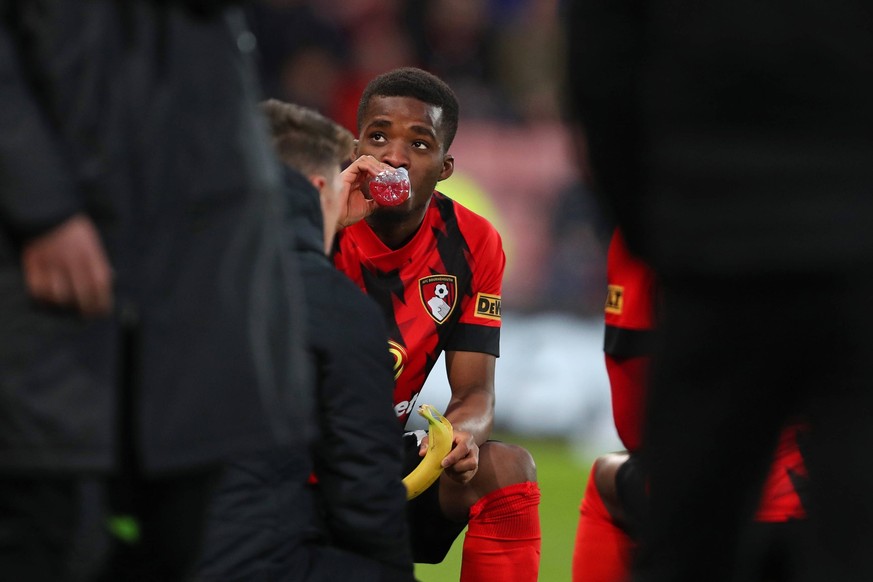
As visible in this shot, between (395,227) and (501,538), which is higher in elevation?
(395,227)

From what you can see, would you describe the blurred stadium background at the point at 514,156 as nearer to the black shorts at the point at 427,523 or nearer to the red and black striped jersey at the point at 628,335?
the black shorts at the point at 427,523

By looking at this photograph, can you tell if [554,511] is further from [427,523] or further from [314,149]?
[314,149]

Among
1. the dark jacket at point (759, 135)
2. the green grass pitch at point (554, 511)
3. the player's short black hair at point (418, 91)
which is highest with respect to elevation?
the player's short black hair at point (418, 91)

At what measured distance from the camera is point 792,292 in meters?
1.85

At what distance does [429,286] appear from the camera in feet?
13.9

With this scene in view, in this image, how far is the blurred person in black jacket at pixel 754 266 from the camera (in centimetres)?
183

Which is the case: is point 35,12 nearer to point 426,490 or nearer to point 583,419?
point 426,490

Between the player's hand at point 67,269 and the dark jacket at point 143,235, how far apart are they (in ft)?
0.07

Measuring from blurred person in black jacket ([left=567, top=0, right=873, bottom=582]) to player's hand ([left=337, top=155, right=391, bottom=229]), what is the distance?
195cm

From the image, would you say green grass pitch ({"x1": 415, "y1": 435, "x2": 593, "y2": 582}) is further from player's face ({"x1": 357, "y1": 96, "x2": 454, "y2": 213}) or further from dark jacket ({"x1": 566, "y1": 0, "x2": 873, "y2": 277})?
dark jacket ({"x1": 566, "y1": 0, "x2": 873, "y2": 277})

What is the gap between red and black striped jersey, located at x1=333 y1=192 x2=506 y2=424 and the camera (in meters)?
4.18

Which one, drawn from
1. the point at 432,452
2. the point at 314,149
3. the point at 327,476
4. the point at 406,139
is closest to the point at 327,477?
the point at 327,476

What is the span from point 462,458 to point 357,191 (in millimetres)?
875

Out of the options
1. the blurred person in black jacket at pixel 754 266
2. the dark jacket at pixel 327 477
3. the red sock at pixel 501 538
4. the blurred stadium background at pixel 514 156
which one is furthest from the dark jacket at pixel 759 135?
the blurred stadium background at pixel 514 156
